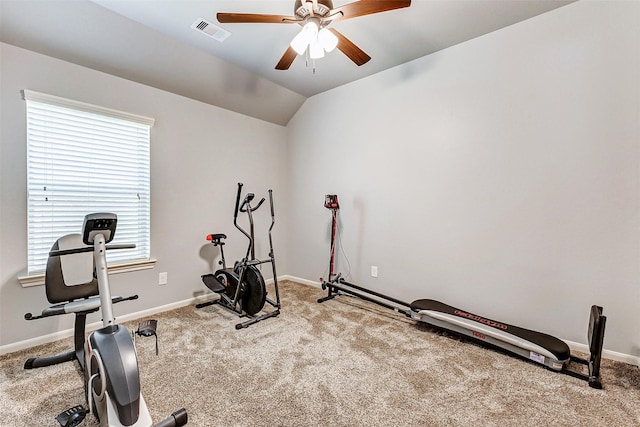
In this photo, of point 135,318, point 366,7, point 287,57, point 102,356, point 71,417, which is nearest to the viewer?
point 102,356

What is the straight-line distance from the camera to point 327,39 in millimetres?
1910

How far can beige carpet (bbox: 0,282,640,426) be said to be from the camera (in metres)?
1.59

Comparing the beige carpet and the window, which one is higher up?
the window

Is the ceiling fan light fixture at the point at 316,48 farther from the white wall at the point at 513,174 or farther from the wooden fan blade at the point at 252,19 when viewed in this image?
the white wall at the point at 513,174

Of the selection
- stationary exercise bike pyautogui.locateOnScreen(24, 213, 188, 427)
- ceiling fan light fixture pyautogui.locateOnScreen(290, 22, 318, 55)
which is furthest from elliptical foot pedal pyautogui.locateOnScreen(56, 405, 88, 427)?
ceiling fan light fixture pyautogui.locateOnScreen(290, 22, 318, 55)

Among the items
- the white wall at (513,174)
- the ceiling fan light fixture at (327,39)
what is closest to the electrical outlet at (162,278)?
the white wall at (513,174)

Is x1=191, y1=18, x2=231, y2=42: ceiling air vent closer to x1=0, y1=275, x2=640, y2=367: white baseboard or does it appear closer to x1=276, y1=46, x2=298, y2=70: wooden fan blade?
x1=276, y1=46, x2=298, y2=70: wooden fan blade

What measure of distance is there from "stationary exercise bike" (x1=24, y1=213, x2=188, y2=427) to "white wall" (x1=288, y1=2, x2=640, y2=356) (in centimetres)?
258

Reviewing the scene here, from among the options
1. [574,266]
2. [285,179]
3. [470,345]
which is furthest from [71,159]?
[574,266]

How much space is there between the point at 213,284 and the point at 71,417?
5.49 feet

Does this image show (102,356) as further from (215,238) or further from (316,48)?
(316,48)

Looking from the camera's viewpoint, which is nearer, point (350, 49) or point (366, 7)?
point (366, 7)

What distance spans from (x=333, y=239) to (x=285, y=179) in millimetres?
1446

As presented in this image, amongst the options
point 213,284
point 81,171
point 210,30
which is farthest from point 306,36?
point 213,284
